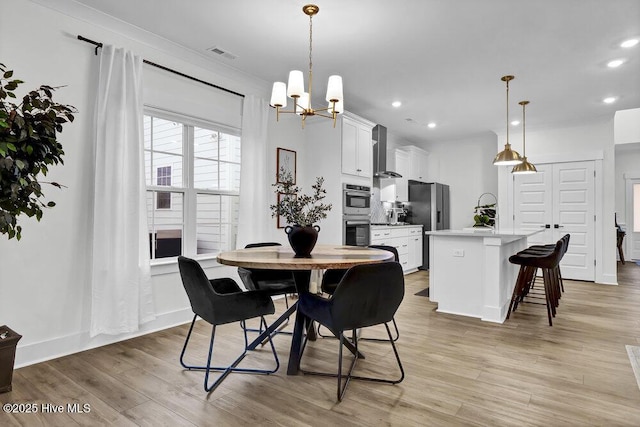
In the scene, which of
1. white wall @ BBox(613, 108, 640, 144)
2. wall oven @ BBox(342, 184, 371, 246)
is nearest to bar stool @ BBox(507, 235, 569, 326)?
wall oven @ BBox(342, 184, 371, 246)

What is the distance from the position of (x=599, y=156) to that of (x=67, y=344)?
7220mm

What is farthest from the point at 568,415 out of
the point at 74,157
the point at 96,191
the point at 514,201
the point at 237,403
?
the point at 514,201

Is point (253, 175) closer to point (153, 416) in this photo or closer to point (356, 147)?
point (356, 147)

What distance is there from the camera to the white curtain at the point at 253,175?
13.4 feet

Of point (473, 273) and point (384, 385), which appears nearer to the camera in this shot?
point (384, 385)

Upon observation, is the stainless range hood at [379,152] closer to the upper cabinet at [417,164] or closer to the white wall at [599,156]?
the upper cabinet at [417,164]

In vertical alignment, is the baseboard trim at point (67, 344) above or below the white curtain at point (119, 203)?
below

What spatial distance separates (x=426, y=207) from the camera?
23.1 feet

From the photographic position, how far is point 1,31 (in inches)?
99.7

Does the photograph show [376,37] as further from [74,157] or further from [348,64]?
[74,157]

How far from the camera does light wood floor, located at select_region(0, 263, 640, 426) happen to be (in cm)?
194

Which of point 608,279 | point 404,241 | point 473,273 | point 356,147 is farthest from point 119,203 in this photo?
point 608,279

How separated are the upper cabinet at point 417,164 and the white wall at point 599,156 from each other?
1.99 metres

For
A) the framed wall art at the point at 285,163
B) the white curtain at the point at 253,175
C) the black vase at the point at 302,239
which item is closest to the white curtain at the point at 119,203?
the white curtain at the point at 253,175
